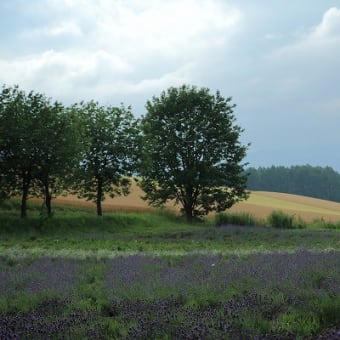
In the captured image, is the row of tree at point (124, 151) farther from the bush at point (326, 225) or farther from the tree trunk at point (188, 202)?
the bush at point (326, 225)

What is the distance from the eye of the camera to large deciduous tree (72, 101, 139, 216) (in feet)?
137

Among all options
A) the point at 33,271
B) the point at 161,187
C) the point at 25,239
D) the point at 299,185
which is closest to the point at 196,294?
the point at 33,271

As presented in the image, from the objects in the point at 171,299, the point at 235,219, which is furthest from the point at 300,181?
the point at 171,299

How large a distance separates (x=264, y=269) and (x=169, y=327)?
15.3 feet

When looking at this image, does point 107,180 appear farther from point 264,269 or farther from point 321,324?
point 321,324

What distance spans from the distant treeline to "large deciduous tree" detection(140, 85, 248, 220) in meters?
97.1

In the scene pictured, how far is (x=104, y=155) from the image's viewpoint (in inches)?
1670

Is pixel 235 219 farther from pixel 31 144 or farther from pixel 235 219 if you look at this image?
pixel 31 144

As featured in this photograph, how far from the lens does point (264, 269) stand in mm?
10594

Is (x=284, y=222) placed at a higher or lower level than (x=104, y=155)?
lower

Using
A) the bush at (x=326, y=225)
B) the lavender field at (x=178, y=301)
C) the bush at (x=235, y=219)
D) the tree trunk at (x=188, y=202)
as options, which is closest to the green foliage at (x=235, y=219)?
the bush at (x=235, y=219)

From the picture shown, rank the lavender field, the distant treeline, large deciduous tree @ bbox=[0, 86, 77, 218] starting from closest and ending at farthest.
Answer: the lavender field < large deciduous tree @ bbox=[0, 86, 77, 218] < the distant treeline

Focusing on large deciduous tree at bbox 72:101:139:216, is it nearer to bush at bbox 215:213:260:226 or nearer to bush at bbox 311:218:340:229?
bush at bbox 215:213:260:226

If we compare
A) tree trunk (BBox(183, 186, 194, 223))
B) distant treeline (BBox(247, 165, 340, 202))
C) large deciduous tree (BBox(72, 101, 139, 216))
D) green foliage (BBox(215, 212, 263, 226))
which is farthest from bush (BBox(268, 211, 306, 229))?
distant treeline (BBox(247, 165, 340, 202))
